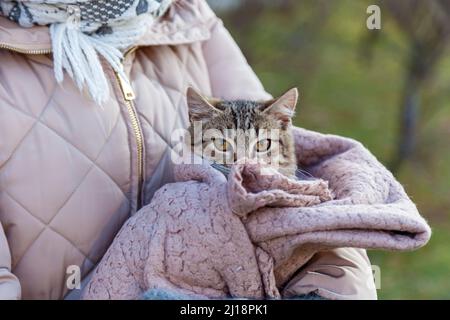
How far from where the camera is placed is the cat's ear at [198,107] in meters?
1.88

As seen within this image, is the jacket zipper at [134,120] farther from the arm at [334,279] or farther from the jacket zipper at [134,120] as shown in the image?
the arm at [334,279]

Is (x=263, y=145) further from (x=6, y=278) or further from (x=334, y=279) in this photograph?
(x=6, y=278)

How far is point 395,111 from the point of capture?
5.07 m

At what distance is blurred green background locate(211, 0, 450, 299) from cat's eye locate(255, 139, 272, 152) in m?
2.28

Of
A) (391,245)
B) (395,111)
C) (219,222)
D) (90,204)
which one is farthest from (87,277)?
(395,111)

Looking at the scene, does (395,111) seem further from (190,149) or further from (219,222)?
(219,222)

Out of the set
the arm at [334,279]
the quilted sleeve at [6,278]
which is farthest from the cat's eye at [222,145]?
the quilted sleeve at [6,278]

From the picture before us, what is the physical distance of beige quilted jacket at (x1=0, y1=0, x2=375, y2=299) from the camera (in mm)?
1659

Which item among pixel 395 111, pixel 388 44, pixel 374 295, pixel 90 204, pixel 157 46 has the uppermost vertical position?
pixel 157 46

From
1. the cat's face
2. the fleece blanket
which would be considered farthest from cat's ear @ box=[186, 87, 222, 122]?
the fleece blanket

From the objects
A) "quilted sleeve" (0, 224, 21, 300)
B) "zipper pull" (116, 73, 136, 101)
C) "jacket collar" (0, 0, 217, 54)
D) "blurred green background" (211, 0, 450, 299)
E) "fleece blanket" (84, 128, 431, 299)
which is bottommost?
"blurred green background" (211, 0, 450, 299)

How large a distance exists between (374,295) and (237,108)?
23.7 inches

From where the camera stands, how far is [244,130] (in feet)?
6.22

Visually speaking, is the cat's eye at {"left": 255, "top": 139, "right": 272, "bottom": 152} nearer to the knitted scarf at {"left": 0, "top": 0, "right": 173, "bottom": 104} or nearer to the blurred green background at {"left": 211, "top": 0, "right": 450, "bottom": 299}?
the knitted scarf at {"left": 0, "top": 0, "right": 173, "bottom": 104}
